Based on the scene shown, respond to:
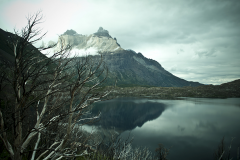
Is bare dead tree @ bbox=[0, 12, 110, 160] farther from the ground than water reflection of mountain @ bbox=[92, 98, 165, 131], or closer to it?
farther from the ground

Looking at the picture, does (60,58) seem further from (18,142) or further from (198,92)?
(198,92)

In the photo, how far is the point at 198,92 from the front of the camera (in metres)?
150

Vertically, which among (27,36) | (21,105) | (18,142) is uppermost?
(27,36)

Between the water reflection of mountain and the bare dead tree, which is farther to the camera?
the water reflection of mountain

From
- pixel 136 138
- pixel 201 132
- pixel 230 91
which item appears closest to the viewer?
pixel 136 138

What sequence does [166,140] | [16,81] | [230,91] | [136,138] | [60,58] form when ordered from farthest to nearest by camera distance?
1. [230,91]
2. [136,138]
3. [166,140]
4. [60,58]
5. [16,81]

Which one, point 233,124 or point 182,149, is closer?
point 182,149

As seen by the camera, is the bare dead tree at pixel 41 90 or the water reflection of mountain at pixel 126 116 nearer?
the bare dead tree at pixel 41 90

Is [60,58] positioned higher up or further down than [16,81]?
higher up

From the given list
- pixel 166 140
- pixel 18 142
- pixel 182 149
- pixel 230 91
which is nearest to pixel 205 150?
pixel 182 149

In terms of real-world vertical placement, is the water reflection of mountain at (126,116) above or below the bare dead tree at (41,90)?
below

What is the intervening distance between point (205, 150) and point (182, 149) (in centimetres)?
513

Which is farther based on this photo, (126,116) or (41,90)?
(126,116)

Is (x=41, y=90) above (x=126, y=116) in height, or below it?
above
